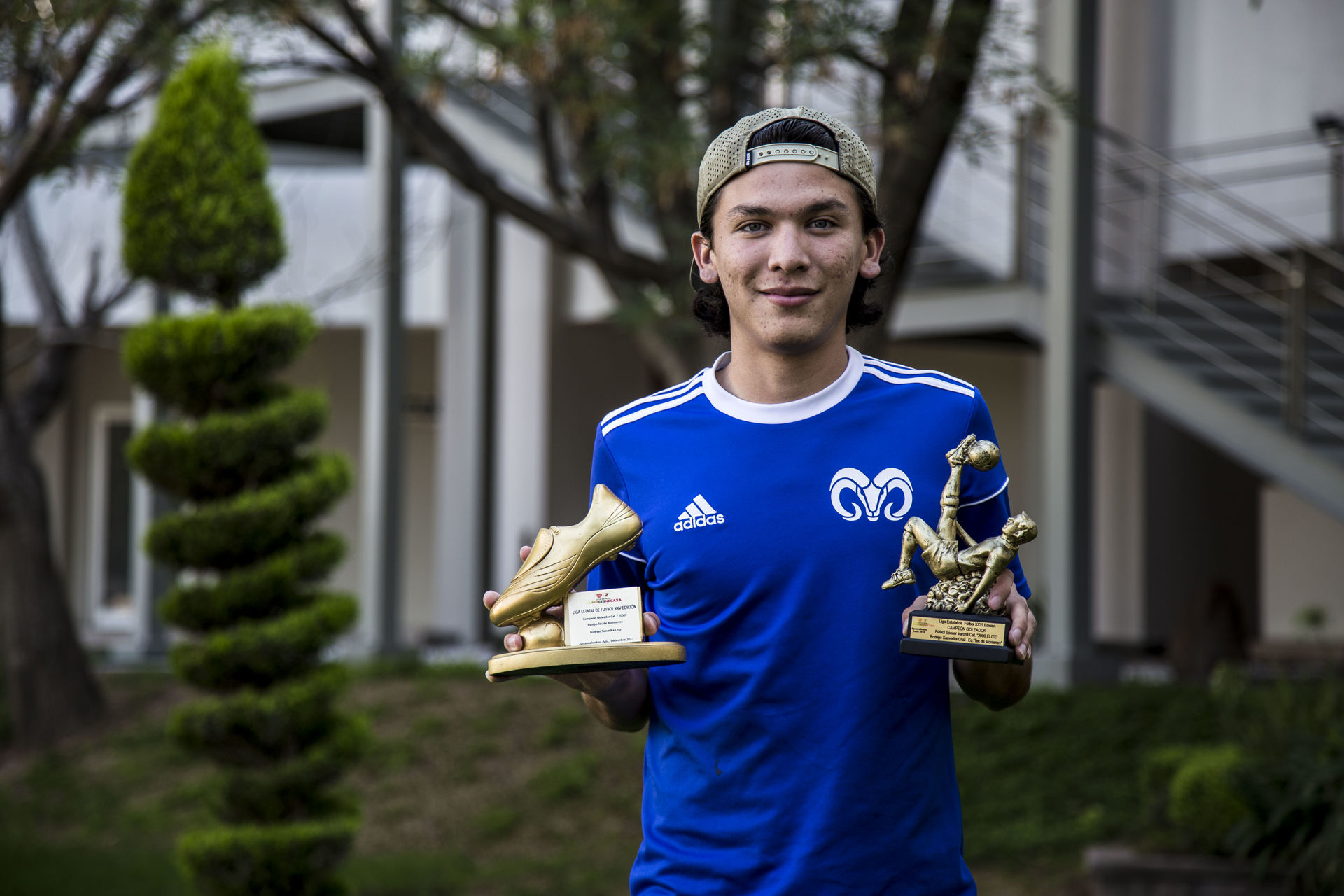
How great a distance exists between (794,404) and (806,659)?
38 centimetres

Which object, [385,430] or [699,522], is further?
[385,430]

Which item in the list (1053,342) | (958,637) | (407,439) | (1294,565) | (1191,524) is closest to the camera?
(958,637)

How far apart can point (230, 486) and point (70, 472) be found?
39.8ft

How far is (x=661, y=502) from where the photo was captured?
220 cm

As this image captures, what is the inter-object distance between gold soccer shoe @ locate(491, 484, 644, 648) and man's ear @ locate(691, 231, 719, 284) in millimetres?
419

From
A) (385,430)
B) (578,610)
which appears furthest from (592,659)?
(385,430)

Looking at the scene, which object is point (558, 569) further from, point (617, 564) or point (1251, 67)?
point (1251, 67)

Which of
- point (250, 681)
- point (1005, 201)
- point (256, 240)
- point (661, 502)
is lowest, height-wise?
point (250, 681)

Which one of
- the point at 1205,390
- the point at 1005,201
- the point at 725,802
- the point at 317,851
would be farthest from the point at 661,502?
the point at 1005,201

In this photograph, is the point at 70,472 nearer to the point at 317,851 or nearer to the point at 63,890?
the point at 63,890

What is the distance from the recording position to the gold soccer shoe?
2.11 metres

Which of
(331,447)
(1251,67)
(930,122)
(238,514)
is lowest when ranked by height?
(331,447)

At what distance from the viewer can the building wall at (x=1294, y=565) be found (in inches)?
503

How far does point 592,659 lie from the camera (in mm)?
2031
